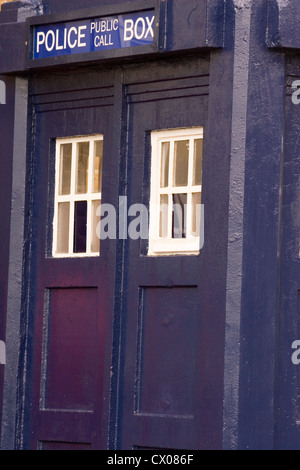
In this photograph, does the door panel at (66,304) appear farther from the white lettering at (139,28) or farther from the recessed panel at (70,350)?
the white lettering at (139,28)

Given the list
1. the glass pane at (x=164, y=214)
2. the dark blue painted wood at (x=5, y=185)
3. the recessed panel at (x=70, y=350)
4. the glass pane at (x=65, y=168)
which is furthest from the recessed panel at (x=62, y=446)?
the glass pane at (x=65, y=168)

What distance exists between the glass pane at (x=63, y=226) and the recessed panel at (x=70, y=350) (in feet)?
1.14

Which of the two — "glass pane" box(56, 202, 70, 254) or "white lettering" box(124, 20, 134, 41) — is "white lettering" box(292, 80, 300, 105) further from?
"glass pane" box(56, 202, 70, 254)

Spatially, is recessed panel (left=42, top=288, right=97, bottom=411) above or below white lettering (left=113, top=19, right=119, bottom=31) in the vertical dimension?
below

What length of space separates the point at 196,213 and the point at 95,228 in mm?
878

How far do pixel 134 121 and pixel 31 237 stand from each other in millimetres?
1231

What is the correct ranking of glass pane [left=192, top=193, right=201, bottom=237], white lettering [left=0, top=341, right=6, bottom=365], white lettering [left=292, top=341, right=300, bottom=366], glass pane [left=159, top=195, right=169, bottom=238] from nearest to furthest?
white lettering [left=292, top=341, right=300, bottom=366], glass pane [left=192, top=193, right=201, bottom=237], glass pane [left=159, top=195, right=169, bottom=238], white lettering [left=0, top=341, right=6, bottom=365]

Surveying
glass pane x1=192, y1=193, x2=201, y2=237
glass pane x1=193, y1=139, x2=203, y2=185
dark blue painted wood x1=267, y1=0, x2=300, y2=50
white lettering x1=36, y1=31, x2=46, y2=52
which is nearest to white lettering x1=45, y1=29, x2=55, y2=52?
white lettering x1=36, y1=31, x2=46, y2=52

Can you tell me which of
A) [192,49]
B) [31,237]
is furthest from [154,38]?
[31,237]

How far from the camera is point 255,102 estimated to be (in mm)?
8188

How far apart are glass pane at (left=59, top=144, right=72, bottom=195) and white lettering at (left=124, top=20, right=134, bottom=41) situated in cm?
108

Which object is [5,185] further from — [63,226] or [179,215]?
[179,215]

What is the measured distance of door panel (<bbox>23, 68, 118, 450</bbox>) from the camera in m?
8.84

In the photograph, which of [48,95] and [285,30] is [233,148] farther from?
[48,95]
